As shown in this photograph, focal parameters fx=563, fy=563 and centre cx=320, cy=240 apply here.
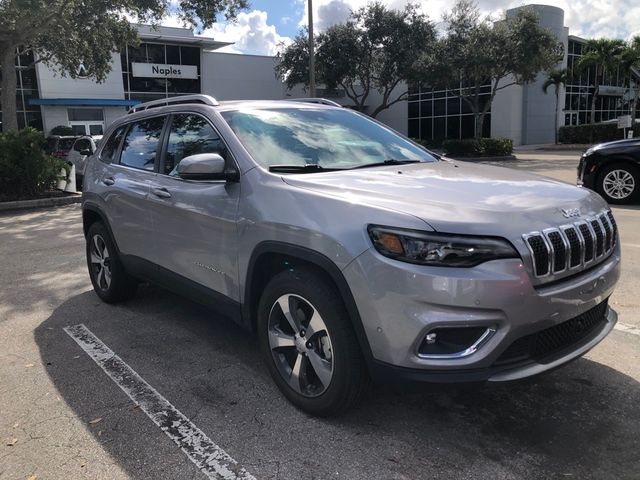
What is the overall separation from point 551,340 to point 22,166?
12910mm

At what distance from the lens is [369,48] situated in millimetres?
31156

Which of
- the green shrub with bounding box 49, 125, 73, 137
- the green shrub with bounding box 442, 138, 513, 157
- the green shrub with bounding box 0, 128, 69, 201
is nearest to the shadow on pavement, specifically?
Result: the green shrub with bounding box 0, 128, 69, 201

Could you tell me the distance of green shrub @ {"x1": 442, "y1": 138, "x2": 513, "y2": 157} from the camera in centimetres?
2866

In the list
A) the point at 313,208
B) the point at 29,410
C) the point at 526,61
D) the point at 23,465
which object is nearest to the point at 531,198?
the point at 313,208

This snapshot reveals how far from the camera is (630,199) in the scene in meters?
10.4

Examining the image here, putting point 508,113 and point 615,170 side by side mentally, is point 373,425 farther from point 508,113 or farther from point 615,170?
point 508,113

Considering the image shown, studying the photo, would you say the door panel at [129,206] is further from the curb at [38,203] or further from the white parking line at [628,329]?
the curb at [38,203]

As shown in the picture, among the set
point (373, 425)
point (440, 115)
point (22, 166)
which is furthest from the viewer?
point (440, 115)

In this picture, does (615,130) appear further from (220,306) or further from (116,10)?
(220,306)

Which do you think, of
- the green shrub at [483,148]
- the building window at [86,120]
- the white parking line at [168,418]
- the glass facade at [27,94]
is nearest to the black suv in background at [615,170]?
the white parking line at [168,418]

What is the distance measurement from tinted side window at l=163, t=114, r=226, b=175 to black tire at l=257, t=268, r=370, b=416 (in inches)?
43.8

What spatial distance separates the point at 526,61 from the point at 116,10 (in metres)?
19.2

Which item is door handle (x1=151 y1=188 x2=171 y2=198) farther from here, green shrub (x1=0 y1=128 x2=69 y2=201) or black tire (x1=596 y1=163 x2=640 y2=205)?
green shrub (x1=0 y1=128 x2=69 y2=201)

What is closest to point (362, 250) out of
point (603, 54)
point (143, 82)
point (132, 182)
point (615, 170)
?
point (132, 182)
